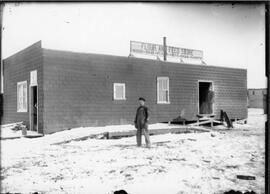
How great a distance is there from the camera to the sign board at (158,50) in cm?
982

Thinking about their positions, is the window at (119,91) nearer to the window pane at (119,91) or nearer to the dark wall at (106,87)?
the window pane at (119,91)

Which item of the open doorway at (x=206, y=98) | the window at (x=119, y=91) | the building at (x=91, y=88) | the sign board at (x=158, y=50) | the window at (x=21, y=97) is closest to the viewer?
the sign board at (x=158, y=50)

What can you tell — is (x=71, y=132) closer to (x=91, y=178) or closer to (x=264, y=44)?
(x=91, y=178)

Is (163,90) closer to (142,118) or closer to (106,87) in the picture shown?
(106,87)

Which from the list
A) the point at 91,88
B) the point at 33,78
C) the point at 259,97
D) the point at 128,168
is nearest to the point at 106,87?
the point at 91,88

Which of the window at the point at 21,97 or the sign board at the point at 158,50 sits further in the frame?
the window at the point at 21,97

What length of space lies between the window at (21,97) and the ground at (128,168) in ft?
10.5

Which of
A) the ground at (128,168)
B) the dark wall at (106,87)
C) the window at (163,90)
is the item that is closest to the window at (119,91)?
the dark wall at (106,87)

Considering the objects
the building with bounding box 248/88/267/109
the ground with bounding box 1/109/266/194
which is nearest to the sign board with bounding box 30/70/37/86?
the ground with bounding box 1/109/266/194

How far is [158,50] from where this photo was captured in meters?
11.4

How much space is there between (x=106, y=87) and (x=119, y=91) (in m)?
0.55

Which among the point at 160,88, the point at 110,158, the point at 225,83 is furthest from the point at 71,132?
the point at 225,83

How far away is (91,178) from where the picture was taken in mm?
6879

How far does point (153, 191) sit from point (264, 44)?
3.95 m
